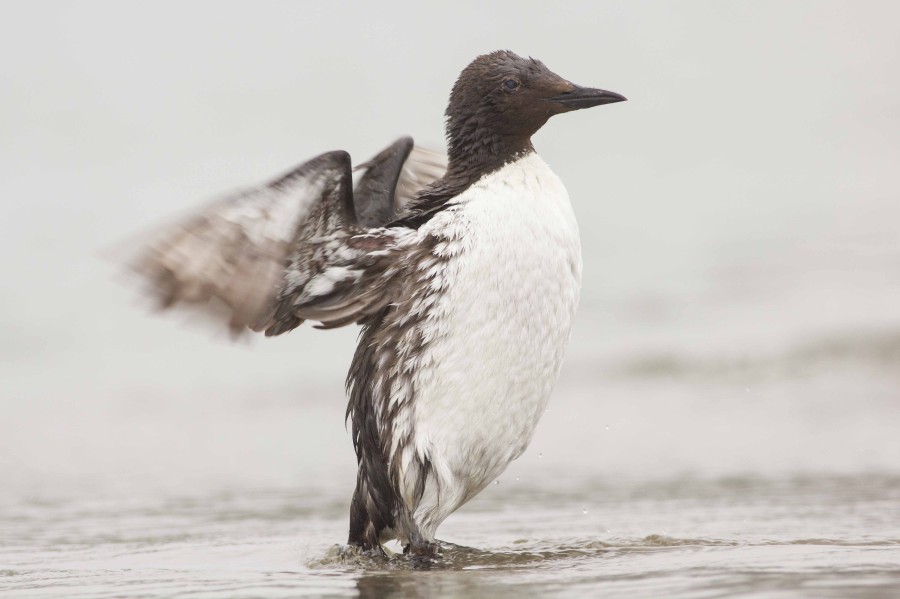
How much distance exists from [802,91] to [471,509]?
1365 centimetres

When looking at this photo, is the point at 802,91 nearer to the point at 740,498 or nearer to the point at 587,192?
the point at 587,192

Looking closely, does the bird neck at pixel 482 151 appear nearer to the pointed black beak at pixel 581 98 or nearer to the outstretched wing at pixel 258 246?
the pointed black beak at pixel 581 98

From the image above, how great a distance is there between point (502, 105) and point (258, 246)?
138 cm

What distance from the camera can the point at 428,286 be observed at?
6.96 m

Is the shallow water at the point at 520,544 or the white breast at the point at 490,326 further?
the white breast at the point at 490,326

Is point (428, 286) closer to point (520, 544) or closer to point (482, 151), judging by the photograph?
point (482, 151)

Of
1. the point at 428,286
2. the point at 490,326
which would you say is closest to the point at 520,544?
the point at 490,326

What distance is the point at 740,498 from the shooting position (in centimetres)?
923

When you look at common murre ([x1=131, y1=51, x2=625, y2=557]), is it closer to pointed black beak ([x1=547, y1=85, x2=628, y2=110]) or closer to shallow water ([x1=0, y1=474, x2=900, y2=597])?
pointed black beak ([x1=547, y1=85, x2=628, y2=110])

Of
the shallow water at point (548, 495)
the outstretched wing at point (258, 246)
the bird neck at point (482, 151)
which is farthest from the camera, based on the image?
the bird neck at point (482, 151)

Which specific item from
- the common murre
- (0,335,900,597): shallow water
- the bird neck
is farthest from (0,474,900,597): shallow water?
the bird neck

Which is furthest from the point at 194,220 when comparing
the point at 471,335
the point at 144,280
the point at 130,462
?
the point at 130,462

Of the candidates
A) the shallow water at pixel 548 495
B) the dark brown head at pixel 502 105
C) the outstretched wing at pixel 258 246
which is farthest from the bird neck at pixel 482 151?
the shallow water at pixel 548 495

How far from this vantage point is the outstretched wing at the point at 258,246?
684cm
